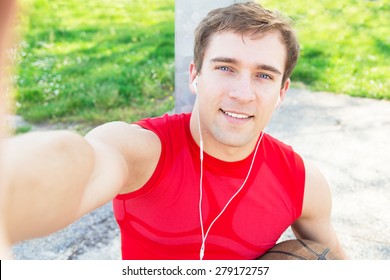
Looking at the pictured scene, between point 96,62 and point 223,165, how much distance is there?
3657 millimetres

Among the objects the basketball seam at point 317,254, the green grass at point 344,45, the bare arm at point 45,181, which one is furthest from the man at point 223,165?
the green grass at point 344,45

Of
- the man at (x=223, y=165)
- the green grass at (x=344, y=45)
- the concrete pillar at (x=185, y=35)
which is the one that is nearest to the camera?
the man at (x=223, y=165)

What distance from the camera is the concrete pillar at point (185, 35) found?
2.26 m

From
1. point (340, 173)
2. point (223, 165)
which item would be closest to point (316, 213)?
point (223, 165)

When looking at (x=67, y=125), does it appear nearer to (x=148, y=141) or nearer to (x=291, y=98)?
(x=291, y=98)

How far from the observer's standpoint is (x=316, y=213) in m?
2.05

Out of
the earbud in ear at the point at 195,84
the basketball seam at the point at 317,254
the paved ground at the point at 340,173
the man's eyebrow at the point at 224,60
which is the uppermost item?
the man's eyebrow at the point at 224,60

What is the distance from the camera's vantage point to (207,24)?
1945mm

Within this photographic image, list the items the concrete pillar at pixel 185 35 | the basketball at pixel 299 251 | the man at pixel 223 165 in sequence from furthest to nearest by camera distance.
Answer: the concrete pillar at pixel 185 35 < the basketball at pixel 299 251 < the man at pixel 223 165

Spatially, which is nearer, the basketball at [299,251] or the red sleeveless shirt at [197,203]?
the red sleeveless shirt at [197,203]

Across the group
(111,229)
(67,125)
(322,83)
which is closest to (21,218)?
(111,229)

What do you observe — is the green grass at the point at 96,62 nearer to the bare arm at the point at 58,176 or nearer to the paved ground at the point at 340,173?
the paved ground at the point at 340,173

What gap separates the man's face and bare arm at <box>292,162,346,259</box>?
31cm

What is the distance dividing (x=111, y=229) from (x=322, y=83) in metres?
2.74
